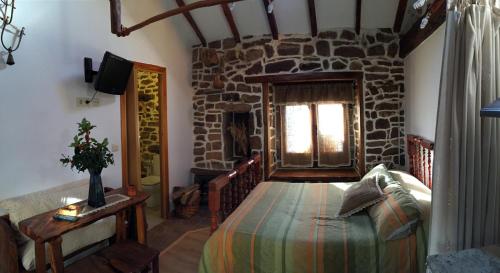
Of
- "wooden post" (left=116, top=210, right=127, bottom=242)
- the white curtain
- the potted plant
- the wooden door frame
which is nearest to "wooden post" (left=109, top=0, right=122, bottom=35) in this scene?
the potted plant

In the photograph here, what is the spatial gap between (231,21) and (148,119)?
7.41 ft

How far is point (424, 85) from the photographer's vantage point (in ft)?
10.6

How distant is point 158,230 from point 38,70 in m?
2.23

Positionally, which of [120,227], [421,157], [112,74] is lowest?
[120,227]

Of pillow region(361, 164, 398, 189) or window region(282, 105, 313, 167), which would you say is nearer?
pillow region(361, 164, 398, 189)

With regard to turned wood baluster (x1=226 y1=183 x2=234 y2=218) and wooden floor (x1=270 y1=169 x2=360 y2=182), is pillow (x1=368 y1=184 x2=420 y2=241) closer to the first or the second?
turned wood baluster (x1=226 y1=183 x2=234 y2=218)

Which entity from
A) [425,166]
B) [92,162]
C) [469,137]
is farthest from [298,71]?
[469,137]

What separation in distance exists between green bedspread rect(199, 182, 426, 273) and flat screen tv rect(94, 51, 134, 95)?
6.12ft

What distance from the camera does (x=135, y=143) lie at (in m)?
3.52

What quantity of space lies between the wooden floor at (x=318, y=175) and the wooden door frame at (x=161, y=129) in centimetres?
160

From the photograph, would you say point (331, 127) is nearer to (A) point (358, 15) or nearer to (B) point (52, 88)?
(A) point (358, 15)

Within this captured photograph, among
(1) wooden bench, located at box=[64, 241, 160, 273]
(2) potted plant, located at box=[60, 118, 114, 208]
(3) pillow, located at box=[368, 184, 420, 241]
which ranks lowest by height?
(1) wooden bench, located at box=[64, 241, 160, 273]

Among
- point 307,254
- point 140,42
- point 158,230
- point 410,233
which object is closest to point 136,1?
point 140,42

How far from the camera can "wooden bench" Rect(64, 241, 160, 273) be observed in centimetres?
214
